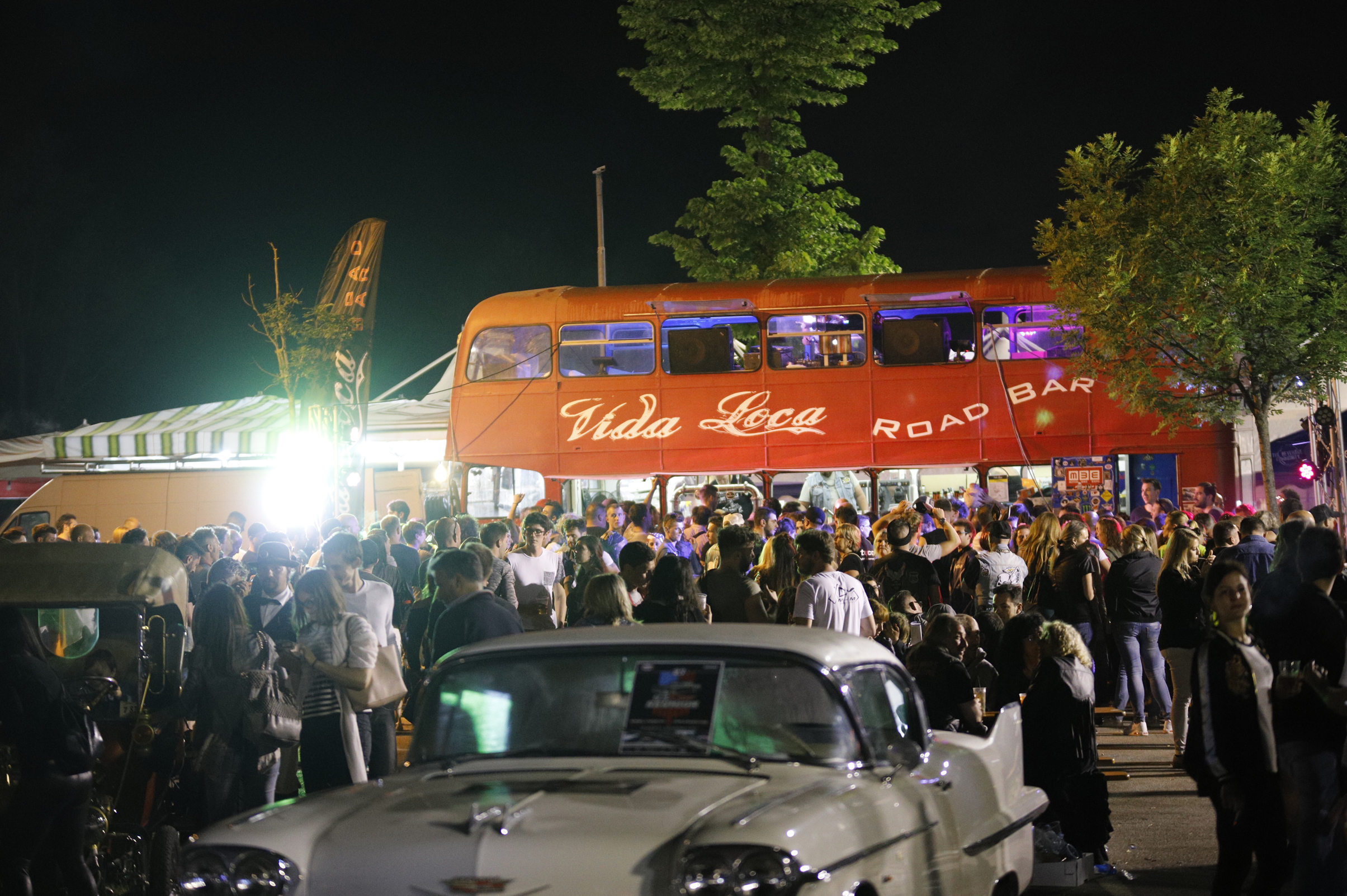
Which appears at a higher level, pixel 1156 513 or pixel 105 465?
pixel 105 465

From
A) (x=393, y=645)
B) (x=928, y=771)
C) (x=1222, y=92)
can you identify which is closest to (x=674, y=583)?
(x=393, y=645)

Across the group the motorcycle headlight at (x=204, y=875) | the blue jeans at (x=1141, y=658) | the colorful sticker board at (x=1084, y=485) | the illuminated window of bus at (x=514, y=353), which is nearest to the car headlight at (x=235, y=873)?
the motorcycle headlight at (x=204, y=875)

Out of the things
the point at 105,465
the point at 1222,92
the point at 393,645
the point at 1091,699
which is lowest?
the point at 1091,699

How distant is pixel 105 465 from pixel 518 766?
26723mm

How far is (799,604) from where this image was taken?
791 cm

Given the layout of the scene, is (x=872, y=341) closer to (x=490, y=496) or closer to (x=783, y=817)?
(x=490, y=496)

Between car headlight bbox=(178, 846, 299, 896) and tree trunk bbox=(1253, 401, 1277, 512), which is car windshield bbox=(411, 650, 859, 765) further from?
tree trunk bbox=(1253, 401, 1277, 512)

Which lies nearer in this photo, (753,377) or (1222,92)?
(1222,92)

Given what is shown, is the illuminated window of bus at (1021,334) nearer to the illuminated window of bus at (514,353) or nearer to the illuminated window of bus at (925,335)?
the illuminated window of bus at (925,335)

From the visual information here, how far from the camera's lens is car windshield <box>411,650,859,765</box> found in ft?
13.4

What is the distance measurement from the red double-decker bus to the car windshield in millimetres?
14654

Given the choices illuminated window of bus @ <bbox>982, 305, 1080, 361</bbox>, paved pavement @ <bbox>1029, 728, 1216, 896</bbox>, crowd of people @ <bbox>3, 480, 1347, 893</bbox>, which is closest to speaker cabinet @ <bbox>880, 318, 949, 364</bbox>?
illuminated window of bus @ <bbox>982, 305, 1080, 361</bbox>

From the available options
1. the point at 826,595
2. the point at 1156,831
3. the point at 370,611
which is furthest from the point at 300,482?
the point at 1156,831

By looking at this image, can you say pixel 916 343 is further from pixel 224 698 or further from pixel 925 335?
pixel 224 698
